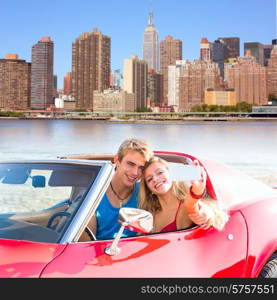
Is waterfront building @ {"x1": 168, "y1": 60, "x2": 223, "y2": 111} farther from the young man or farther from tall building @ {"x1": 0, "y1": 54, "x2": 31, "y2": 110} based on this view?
the young man

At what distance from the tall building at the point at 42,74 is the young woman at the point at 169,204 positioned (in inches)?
6115

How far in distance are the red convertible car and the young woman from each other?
0.19 ft

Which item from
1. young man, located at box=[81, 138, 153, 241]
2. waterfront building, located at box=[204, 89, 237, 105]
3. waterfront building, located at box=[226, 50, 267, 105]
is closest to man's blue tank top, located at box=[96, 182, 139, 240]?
young man, located at box=[81, 138, 153, 241]

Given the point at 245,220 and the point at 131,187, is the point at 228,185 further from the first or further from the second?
the point at 131,187

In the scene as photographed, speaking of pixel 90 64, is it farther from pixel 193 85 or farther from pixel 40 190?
pixel 40 190

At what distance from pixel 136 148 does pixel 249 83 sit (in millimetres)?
192556

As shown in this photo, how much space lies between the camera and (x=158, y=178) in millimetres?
2572

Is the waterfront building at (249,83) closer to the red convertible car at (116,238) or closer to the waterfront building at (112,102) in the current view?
the waterfront building at (112,102)

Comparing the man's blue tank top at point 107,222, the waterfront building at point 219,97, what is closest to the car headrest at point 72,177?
the man's blue tank top at point 107,222

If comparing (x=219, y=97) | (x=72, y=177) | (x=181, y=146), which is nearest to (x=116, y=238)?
(x=72, y=177)

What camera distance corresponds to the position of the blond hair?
266 cm

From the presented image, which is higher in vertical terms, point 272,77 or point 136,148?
point 272,77
